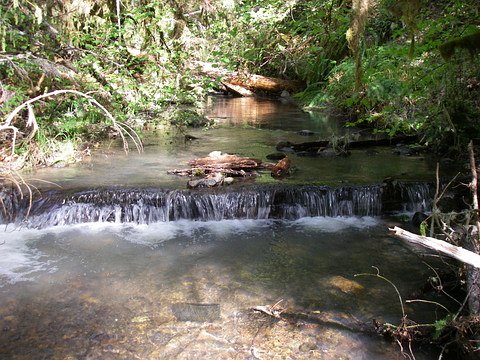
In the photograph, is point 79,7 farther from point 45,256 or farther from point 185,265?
point 185,265

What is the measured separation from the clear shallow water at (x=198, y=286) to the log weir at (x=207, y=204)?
19cm

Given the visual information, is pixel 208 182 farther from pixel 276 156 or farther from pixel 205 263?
pixel 276 156

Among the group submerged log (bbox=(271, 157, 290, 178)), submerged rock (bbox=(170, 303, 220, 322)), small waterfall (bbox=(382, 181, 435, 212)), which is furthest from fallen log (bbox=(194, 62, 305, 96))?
submerged rock (bbox=(170, 303, 220, 322))

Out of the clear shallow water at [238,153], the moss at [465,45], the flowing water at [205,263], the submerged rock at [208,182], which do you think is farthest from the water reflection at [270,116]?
the moss at [465,45]

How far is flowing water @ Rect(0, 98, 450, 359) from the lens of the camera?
13.0ft

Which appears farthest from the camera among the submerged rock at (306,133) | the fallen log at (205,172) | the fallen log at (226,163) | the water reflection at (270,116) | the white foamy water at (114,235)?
the water reflection at (270,116)

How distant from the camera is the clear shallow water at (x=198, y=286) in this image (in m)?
3.91

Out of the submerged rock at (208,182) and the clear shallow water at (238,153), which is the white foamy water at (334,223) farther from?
the submerged rock at (208,182)

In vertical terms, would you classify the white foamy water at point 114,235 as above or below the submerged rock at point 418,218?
below

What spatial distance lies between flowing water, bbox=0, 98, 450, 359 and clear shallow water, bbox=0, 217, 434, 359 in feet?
0.06

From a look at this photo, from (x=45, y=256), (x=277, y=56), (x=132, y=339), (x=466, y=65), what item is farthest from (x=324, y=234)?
(x=277, y=56)

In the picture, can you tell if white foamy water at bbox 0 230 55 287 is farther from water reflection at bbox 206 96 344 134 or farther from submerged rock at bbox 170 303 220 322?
water reflection at bbox 206 96 344 134

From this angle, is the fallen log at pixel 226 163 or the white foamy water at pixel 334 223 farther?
the fallen log at pixel 226 163

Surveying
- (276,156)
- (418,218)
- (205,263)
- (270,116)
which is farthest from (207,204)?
(270,116)
